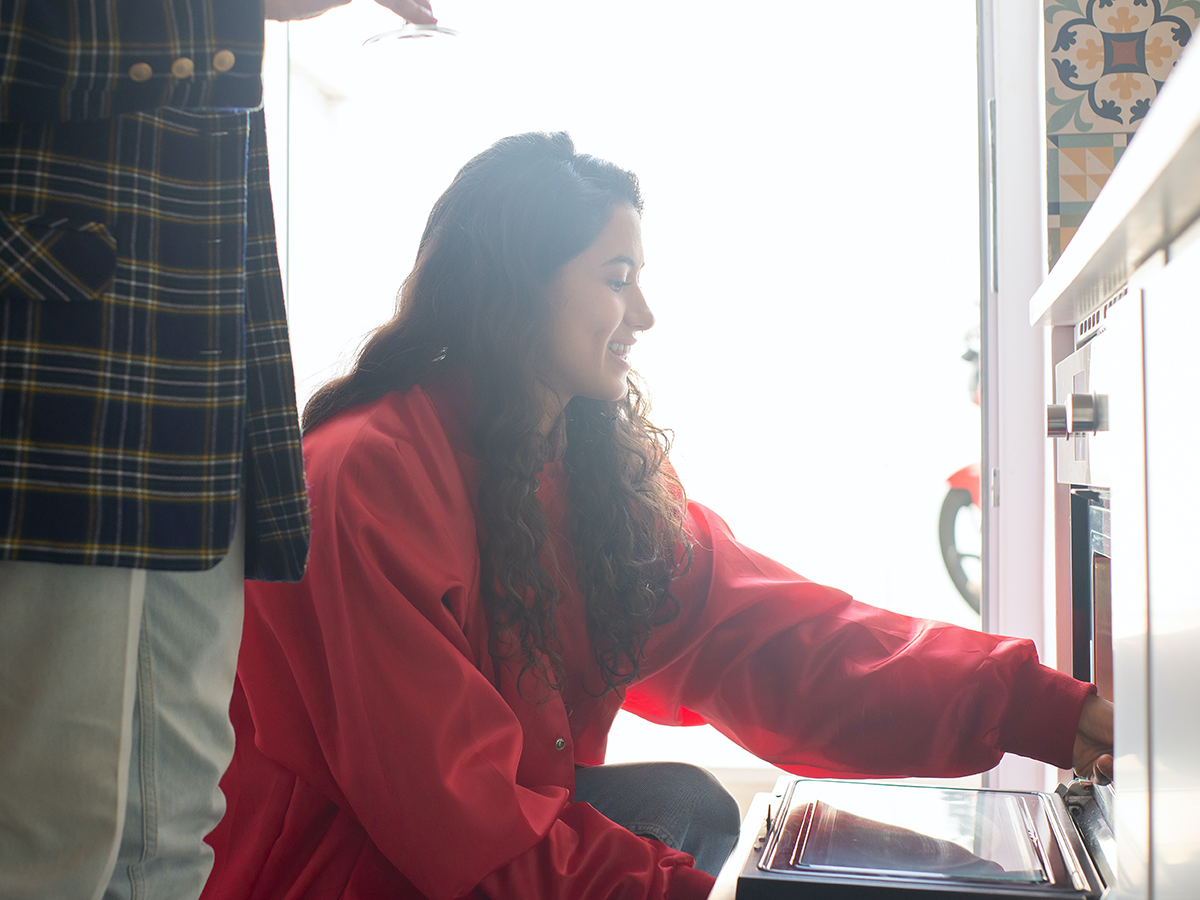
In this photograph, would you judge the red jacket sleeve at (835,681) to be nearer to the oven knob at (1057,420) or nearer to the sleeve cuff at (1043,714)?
the sleeve cuff at (1043,714)

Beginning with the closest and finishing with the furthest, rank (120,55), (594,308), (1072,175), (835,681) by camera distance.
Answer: (120,55) → (835,681) → (594,308) → (1072,175)

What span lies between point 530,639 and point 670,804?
276mm

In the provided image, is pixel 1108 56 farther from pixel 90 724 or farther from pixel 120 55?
pixel 90 724

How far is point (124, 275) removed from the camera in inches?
22.3

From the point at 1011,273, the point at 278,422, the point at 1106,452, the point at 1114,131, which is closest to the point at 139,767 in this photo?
the point at 278,422

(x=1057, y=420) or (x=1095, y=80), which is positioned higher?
(x=1095, y=80)

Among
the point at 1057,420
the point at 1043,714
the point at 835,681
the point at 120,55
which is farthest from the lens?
the point at 835,681

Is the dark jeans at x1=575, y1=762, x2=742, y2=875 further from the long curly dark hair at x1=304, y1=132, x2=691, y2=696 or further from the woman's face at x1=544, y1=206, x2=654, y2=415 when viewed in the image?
the woman's face at x1=544, y1=206, x2=654, y2=415

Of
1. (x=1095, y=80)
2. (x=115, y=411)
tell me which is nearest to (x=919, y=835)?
(x=115, y=411)

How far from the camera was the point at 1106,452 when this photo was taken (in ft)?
1.86

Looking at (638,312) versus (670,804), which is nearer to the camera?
(670,804)

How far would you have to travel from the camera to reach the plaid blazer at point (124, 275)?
21.1 inches

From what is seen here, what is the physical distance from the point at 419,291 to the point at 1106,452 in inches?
33.4

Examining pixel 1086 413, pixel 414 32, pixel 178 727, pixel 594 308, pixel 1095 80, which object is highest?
pixel 1095 80
